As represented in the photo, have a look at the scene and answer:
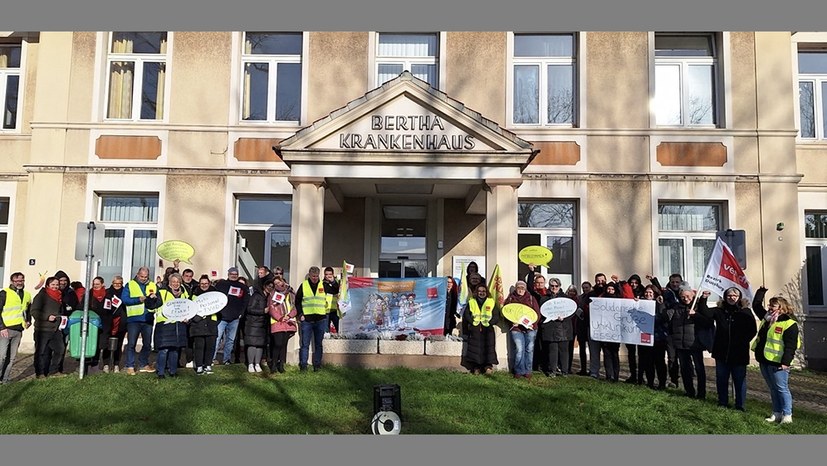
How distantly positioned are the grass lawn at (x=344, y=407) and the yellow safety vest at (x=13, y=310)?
1.01 metres

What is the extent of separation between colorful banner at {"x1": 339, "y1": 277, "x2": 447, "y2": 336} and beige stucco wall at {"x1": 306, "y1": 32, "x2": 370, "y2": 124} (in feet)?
16.1

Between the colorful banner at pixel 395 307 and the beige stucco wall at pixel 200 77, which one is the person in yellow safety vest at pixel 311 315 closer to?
the colorful banner at pixel 395 307

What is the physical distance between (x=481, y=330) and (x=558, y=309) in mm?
1234

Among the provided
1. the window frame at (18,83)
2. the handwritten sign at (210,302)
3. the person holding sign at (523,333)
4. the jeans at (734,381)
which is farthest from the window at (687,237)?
the window frame at (18,83)

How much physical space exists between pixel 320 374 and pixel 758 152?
34.9 feet

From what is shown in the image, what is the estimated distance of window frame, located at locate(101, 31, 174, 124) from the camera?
15.3 m

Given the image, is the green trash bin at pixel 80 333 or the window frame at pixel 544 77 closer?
the green trash bin at pixel 80 333

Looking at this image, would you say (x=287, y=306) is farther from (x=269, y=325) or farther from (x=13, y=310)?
(x=13, y=310)

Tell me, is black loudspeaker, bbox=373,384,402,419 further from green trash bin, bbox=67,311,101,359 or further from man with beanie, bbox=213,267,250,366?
green trash bin, bbox=67,311,101,359

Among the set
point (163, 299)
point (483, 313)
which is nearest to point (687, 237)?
point (483, 313)

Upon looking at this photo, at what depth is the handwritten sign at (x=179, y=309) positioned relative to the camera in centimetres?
1009

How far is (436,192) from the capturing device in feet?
46.5

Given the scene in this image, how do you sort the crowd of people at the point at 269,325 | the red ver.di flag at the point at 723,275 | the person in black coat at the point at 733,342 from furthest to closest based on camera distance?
the crowd of people at the point at 269,325, the red ver.di flag at the point at 723,275, the person in black coat at the point at 733,342

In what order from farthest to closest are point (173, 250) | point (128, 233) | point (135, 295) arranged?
point (128, 233) → point (173, 250) → point (135, 295)
